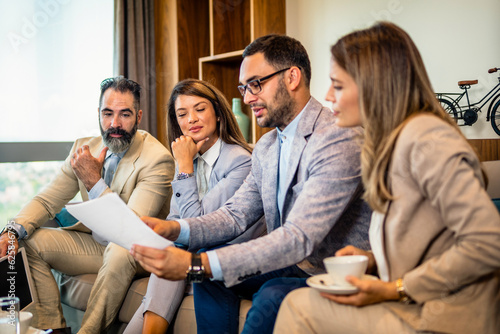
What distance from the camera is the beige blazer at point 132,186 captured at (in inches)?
88.8

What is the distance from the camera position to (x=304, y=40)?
336 cm

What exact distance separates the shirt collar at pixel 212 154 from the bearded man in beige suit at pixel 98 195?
28cm

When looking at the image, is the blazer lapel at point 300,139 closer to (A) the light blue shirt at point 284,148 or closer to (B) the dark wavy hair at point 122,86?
(A) the light blue shirt at point 284,148

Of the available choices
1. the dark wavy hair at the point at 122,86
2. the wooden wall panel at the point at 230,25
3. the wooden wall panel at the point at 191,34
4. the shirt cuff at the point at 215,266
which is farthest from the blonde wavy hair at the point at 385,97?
the wooden wall panel at the point at 191,34

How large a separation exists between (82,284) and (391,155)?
170 centimetres

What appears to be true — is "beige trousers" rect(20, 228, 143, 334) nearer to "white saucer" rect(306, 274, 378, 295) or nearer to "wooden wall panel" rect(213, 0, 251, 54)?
"white saucer" rect(306, 274, 378, 295)

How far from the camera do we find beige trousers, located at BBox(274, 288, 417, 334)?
3.51 feet

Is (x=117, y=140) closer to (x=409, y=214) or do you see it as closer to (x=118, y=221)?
(x=118, y=221)

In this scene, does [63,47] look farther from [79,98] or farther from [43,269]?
[43,269]

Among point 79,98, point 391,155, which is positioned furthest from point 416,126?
point 79,98

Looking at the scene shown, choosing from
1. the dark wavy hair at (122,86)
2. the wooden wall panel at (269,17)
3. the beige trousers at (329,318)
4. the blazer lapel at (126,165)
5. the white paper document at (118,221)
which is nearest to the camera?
the beige trousers at (329,318)

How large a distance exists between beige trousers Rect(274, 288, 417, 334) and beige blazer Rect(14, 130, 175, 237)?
1213mm

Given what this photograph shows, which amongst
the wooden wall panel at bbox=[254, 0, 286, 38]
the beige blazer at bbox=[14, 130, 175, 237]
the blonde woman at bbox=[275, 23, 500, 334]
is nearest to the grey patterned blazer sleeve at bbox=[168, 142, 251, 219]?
the beige blazer at bbox=[14, 130, 175, 237]

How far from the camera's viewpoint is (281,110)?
1.74 meters
